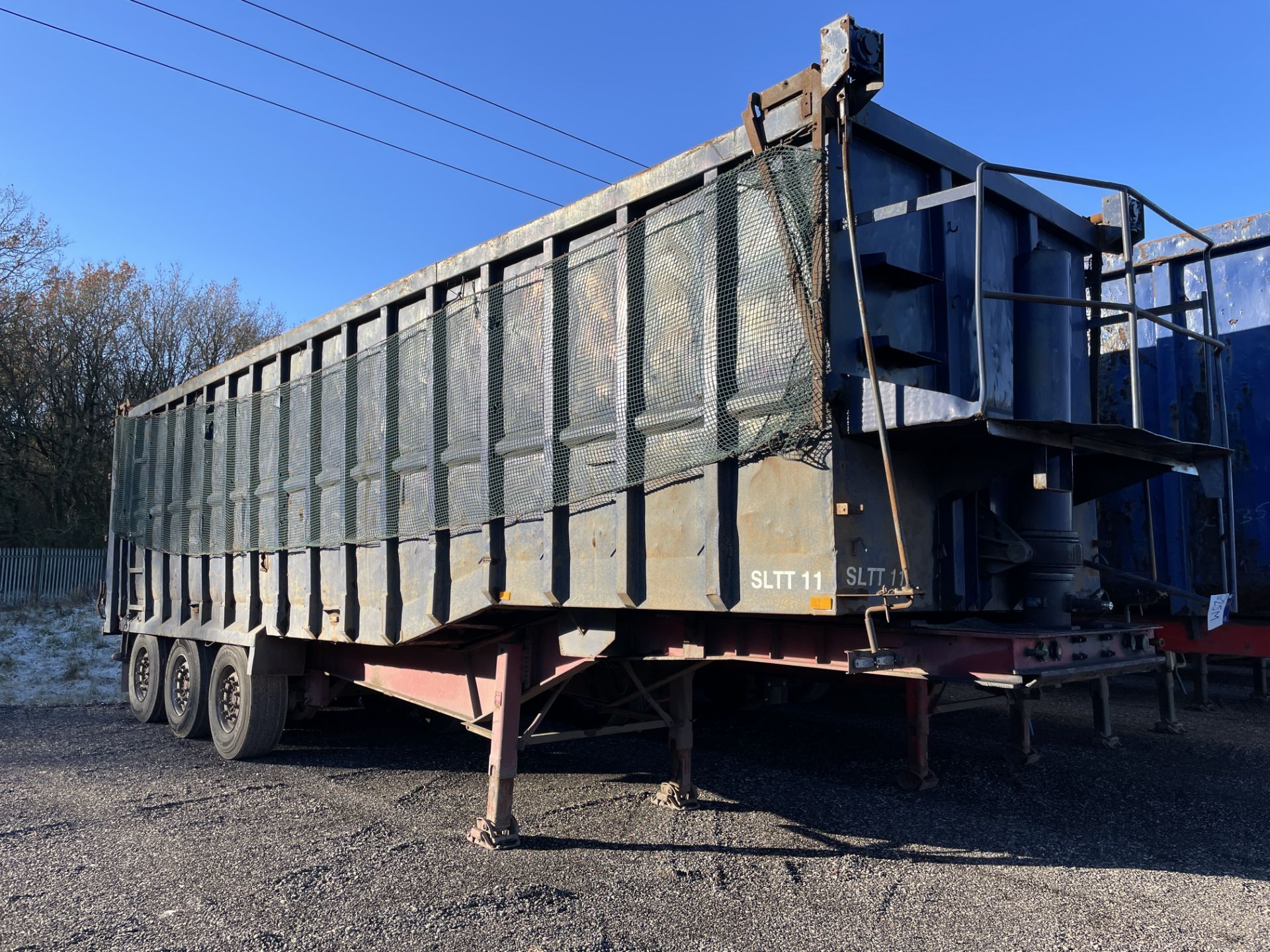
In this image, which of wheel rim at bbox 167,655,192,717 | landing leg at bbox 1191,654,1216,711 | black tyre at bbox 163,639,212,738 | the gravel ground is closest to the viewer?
the gravel ground

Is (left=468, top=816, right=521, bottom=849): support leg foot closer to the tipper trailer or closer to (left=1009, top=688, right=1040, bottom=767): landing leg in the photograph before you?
the tipper trailer

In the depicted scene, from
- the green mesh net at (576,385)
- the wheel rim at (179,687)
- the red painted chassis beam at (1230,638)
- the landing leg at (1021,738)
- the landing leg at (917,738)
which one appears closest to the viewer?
the green mesh net at (576,385)

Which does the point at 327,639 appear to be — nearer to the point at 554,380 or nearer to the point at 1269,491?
the point at 554,380

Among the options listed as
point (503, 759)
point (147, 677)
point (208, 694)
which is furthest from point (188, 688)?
point (503, 759)

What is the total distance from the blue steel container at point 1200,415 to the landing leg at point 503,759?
14.7 ft

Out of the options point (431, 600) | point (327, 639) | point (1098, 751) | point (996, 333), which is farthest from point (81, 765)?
point (1098, 751)

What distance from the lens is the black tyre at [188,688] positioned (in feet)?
29.6

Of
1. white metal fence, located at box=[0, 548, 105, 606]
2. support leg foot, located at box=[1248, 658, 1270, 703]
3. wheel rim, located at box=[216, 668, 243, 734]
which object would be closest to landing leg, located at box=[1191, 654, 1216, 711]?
support leg foot, located at box=[1248, 658, 1270, 703]

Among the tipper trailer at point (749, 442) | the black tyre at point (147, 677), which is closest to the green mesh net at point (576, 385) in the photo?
the tipper trailer at point (749, 442)

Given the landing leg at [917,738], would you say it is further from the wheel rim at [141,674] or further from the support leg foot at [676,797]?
the wheel rim at [141,674]

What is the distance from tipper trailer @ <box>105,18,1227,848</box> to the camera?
12.6 ft

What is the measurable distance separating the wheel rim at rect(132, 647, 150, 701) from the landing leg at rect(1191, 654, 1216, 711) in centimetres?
1064

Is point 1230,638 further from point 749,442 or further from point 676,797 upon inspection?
point 749,442

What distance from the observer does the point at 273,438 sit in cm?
802
